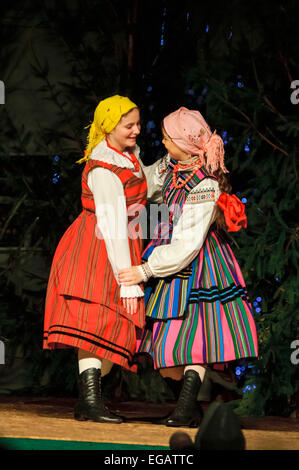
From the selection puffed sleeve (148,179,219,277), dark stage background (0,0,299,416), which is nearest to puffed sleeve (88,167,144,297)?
puffed sleeve (148,179,219,277)

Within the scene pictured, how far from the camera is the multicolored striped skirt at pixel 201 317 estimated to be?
3.66 meters

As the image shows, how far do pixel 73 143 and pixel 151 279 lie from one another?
2051 millimetres

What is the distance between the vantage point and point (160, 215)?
4.29 m

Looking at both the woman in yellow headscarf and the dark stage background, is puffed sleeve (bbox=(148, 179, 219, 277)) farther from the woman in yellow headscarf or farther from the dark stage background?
the dark stage background

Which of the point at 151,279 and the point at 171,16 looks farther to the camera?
the point at 171,16

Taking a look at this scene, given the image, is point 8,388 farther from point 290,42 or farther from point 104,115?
point 290,42

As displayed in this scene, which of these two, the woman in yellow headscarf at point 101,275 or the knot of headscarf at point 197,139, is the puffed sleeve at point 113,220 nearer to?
the woman in yellow headscarf at point 101,275

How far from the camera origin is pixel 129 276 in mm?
3629

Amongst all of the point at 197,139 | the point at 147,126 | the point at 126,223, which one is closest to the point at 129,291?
the point at 126,223

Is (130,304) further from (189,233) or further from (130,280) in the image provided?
(189,233)

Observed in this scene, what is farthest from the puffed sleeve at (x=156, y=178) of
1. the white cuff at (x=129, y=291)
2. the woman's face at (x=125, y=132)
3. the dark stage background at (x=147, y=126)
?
the dark stage background at (x=147, y=126)

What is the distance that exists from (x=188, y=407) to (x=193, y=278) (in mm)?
581
